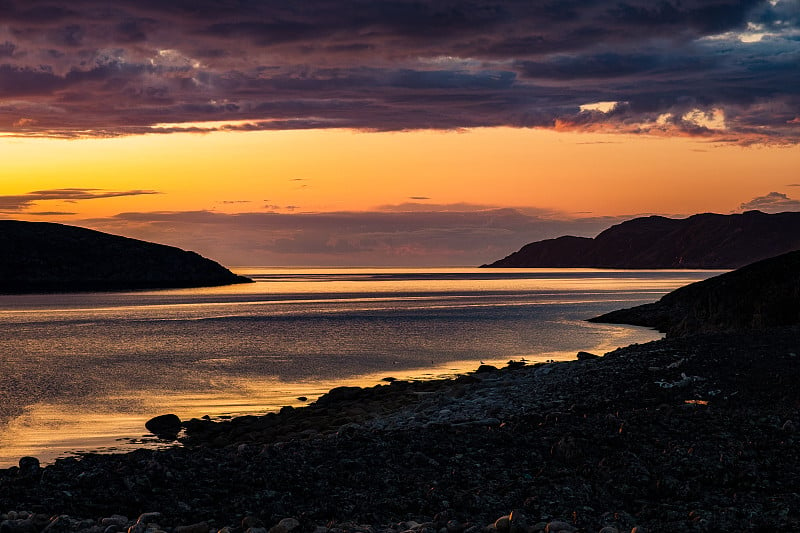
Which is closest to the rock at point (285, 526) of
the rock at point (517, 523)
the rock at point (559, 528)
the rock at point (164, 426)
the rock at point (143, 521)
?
the rock at point (143, 521)

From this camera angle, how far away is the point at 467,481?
46.9ft

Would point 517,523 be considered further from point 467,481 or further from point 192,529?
point 192,529

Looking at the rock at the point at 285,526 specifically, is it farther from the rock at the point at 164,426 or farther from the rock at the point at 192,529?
the rock at the point at 164,426

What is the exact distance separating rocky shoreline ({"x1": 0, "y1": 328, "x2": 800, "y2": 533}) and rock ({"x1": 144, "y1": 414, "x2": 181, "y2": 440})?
426 inches

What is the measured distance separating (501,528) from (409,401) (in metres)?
20.0

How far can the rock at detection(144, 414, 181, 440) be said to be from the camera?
27219mm

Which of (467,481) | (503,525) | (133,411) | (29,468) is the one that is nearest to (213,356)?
(133,411)

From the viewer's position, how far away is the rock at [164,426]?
2722 centimetres

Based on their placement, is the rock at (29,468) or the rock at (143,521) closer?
the rock at (143,521)

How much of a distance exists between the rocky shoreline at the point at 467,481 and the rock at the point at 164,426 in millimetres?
10816

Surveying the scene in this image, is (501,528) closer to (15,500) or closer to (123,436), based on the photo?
(15,500)

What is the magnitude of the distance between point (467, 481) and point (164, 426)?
16869 mm

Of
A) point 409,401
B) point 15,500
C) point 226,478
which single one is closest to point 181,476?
point 226,478

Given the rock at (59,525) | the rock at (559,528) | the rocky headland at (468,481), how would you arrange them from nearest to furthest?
the rock at (559,528) < the rock at (59,525) < the rocky headland at (468,481)
